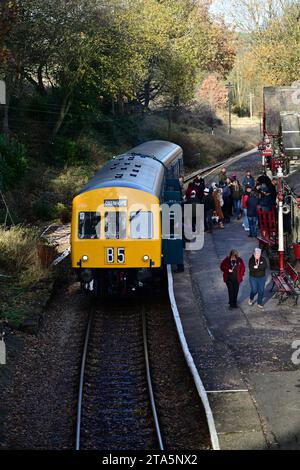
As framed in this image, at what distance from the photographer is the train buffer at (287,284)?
15.9 metres

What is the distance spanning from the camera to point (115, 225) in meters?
16.2

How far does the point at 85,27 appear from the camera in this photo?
106 ft

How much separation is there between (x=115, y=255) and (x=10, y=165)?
9.70m

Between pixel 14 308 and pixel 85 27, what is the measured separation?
19.7 meters

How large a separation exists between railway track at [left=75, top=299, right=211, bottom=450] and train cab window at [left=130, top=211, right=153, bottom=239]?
1783 mm

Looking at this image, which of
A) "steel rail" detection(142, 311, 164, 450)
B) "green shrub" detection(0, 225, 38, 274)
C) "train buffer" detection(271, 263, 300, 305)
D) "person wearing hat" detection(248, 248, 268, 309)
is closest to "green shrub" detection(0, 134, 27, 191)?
"green shrub" detection(0, 225, 38, 274)

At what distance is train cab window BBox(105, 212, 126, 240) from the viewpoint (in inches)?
635

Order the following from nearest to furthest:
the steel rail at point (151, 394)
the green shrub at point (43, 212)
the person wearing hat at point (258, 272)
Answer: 1. the steel rail at point (151, 394)
2. the person wearing hat at point (258, 272)
3. the green shrub at point (43, 212)

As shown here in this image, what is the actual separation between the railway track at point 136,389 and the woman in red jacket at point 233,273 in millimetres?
1503

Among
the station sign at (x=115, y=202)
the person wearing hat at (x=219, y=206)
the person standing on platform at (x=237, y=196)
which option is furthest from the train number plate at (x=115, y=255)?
the person standing on platform at (x=237, y=196)

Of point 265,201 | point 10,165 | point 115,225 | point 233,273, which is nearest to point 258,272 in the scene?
point 233,273

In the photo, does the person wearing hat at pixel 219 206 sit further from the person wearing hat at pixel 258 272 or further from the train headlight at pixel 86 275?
the train headlight at pixel 86 275

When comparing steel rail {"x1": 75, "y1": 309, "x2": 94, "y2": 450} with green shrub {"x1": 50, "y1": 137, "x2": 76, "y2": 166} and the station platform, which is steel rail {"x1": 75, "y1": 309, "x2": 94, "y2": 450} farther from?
green shrub {"x1": 50, "y1": 137, "x2": 76, "y2": 166}

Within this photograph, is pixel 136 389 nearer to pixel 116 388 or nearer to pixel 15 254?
pixel 116 388
